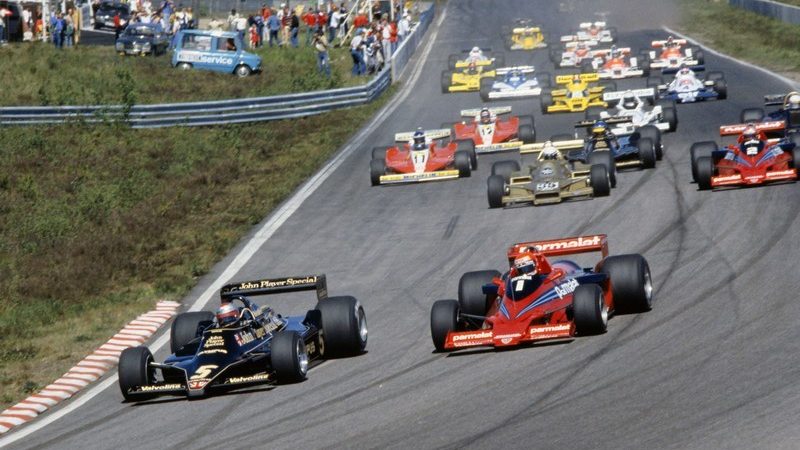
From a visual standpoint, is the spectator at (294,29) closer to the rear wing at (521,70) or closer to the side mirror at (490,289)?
the rear wing at (521,70)

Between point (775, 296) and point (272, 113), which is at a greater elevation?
point (775, 296)

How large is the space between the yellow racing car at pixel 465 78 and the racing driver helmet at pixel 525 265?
98.3ft

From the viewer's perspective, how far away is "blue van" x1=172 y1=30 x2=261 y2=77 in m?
49.5

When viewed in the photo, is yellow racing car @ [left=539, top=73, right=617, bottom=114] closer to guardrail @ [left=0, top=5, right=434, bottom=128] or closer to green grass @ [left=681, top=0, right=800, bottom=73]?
guardrail @ [left=0, top=5, right=434, bottom=128]

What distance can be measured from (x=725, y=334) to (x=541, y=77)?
2912 cm

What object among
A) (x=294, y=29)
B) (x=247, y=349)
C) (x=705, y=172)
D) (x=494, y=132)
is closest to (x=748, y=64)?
(x=294, y=29)

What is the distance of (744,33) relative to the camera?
57.8 m

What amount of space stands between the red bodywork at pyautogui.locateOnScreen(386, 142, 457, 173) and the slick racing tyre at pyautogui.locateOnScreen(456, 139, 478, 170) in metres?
0.18

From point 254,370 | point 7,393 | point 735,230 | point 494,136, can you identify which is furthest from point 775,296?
point 494,136

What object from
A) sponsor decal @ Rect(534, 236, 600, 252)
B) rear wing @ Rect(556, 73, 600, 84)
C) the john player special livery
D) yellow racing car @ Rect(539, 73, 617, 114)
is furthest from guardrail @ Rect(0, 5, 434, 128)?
the john player special livery

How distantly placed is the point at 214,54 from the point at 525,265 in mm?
34908

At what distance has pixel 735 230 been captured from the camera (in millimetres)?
21641

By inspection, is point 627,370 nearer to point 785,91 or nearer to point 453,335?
point 453,335

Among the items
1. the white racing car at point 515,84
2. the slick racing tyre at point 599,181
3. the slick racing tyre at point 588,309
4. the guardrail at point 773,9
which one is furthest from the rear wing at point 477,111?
the guardrail at point 773,9
